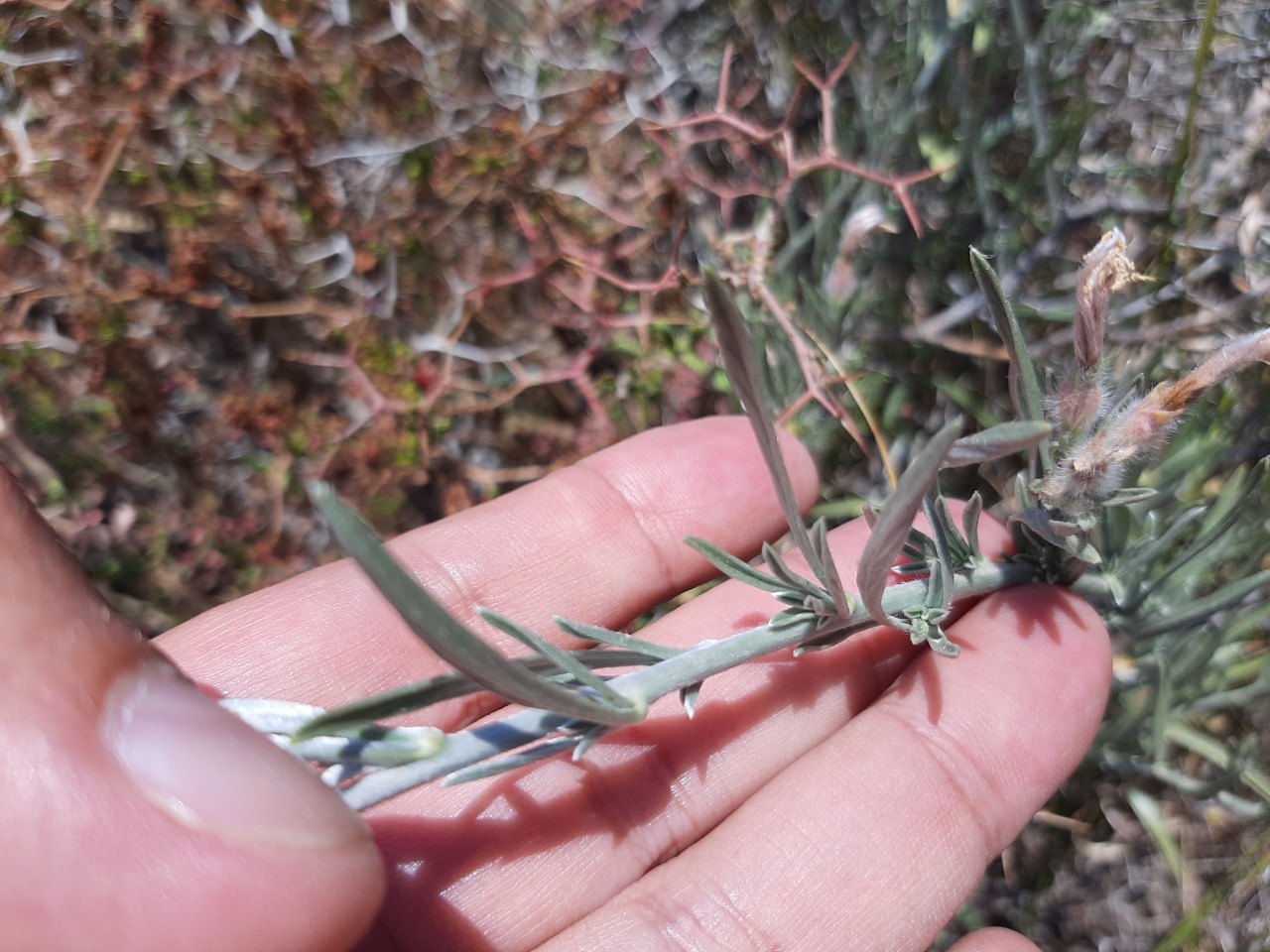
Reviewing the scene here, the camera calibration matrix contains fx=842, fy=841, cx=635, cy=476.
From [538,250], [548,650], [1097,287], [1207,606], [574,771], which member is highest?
[538,250]

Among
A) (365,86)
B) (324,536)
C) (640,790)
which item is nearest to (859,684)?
(640,790)

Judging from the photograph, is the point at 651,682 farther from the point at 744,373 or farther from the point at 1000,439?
the point at 1000,439

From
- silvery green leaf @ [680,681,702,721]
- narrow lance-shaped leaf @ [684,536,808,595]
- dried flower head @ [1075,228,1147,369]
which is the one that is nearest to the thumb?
silvery green leaf @ [680,681,702,721]

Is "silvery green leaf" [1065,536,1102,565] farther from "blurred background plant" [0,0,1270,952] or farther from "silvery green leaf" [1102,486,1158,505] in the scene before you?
"blurred background plant" [0,0,1270,952]

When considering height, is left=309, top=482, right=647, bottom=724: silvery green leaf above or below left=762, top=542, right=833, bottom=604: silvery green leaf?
above

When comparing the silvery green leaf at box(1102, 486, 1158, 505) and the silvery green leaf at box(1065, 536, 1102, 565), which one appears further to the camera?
the silvery green leaf at box(1065, 536, 1102, 565)

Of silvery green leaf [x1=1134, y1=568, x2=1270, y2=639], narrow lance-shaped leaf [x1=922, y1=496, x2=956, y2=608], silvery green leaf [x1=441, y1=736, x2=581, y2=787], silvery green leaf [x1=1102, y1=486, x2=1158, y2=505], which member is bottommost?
silvery green leaf [x1=1134, y1=568, x2=1270, y2=639]

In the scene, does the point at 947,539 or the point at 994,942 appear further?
the point at 994,942

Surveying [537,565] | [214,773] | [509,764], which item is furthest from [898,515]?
[537,565]
